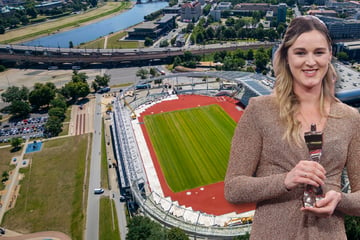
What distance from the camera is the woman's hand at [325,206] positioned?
3.68 m

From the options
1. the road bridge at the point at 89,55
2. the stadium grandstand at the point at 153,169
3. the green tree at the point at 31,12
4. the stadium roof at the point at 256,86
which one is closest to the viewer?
the stadium grandstand at the point at 153,169

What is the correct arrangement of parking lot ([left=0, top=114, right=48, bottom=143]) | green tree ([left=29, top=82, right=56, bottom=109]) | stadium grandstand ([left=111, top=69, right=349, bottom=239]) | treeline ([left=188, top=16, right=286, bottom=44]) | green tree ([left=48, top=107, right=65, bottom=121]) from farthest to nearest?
treeline ([left=188, top=16, right=286, bottom=44]), green tree ([left=29, top=82, right=56, bottom=109]), green tree ([left=48, top=107, right=65, bottom=121]), parking lot ([left=0, top=114, right=48, bottom=143]), stadium grandstand ([left=111, top=69, right=349, bottom=239])

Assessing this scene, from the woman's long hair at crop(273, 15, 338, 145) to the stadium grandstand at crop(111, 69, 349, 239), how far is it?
1787 cm

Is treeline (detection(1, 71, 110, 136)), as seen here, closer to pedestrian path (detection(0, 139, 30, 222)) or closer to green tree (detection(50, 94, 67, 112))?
green tree (detection(50, 94, 67, 112))

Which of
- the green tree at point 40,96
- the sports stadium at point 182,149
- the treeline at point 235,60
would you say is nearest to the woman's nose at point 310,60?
the sports stadium at point 182,149

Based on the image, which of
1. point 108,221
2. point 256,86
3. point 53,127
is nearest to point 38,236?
point 108,221

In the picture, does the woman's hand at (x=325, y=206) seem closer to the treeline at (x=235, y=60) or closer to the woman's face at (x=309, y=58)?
the woman's face at (x=309, y=58)

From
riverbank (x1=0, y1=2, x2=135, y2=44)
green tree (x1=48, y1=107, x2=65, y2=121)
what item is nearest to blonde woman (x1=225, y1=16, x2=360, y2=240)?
green tree (x1=48, y1=107, x2=65, y2=121)

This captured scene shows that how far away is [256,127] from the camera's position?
4379 mm

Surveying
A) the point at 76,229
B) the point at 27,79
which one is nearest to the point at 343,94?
the point at 76,229

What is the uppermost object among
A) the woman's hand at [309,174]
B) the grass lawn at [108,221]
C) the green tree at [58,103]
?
the woman's hand at [309,174]

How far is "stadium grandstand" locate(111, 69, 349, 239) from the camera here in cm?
2892

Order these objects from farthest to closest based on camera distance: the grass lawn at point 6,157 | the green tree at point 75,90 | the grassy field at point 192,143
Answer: the green tree at point 75,90 → the grass lawn at point 6,157 → the grassy field at point 192,143

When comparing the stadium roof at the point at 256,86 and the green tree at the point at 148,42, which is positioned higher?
the green tree at the point at 148,42
